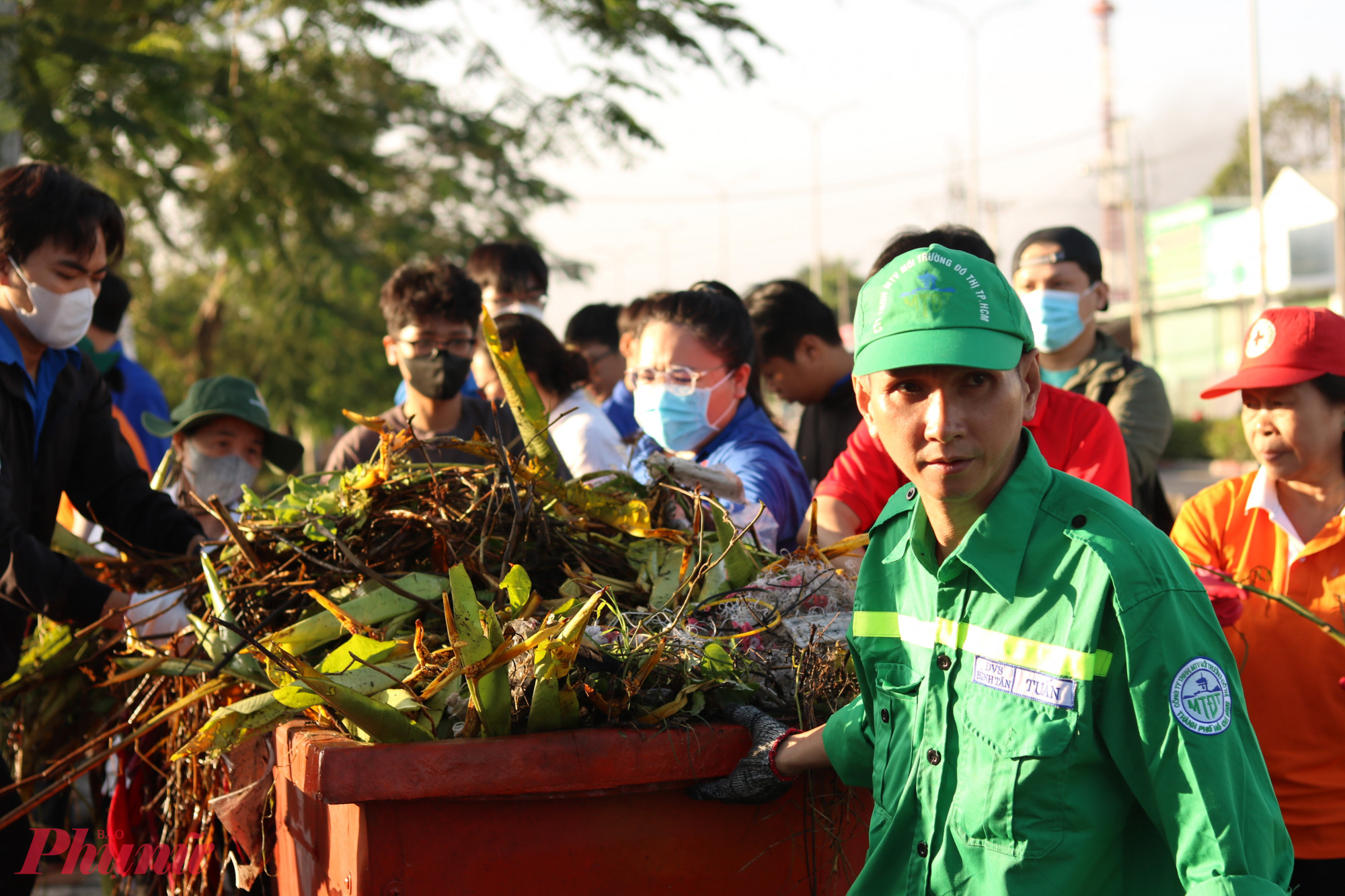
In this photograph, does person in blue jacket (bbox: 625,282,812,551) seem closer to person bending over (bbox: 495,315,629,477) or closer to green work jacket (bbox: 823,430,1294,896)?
person bending over (bbox: 495,315,629,477)

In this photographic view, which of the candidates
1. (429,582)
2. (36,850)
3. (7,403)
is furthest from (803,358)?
(36,850)

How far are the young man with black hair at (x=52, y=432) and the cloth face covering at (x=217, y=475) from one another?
25.7 inches

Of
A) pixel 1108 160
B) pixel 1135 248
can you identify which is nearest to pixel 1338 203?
pixel 1135 248

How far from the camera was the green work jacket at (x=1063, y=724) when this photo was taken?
133 centimetres

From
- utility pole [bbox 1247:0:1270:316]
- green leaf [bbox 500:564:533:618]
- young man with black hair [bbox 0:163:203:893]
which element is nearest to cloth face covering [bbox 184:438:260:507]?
young man with black hair [bbox 0:163:203:893]

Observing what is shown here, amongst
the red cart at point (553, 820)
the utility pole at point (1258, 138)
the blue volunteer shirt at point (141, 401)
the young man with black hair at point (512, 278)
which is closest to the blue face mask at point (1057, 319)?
the young man with black hair at point (512, 278)

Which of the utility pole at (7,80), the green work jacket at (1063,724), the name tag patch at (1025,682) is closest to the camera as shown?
the green work jacket at (1063,724)

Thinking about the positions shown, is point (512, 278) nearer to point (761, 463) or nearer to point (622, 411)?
point (622, 411)

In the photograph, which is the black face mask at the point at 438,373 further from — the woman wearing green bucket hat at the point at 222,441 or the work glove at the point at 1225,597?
the work glove at the point at 1225,597

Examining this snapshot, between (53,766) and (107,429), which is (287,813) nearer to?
(53,766)

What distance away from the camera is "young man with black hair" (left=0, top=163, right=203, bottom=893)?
2754 millimetres

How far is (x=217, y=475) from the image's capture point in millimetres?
4035

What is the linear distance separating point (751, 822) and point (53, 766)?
1.38 metres

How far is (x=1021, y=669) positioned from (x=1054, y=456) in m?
1.25
